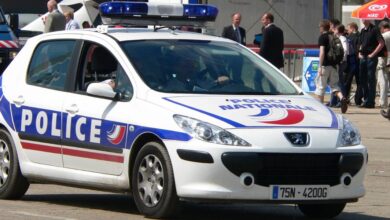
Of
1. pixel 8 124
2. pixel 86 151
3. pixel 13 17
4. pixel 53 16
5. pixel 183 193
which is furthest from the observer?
pixel 13 17

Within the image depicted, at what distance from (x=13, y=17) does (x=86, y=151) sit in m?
18.8

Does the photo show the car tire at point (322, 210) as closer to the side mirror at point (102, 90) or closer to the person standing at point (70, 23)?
the side mirror at point (102, 90)

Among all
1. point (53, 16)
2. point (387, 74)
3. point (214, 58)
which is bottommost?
point (387, 74)

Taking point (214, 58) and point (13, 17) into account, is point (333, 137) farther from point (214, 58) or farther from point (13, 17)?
point (13, 17)

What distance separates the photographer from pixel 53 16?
74.7ft

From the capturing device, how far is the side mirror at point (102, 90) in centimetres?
991

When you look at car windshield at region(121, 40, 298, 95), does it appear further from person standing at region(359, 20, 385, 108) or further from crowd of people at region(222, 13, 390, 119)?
person standing at region(359, 20, 385, 108)

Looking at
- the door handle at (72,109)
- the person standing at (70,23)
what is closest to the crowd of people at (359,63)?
the person standing at (70,23)

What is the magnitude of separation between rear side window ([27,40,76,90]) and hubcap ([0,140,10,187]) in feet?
2.03

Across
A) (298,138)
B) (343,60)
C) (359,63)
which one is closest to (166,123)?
(298,138)

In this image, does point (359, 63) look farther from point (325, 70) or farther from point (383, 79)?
point (325, 70)

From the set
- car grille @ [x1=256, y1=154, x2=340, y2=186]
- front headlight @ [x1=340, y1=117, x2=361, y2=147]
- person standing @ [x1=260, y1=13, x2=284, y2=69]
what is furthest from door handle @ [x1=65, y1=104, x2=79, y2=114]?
person standing @ [x1=260, y1=13, x2=284, y2=69]

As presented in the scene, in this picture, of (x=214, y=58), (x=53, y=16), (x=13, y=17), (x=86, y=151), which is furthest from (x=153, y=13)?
(x=13, y=17)

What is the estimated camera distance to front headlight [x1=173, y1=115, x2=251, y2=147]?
908 centimetres
